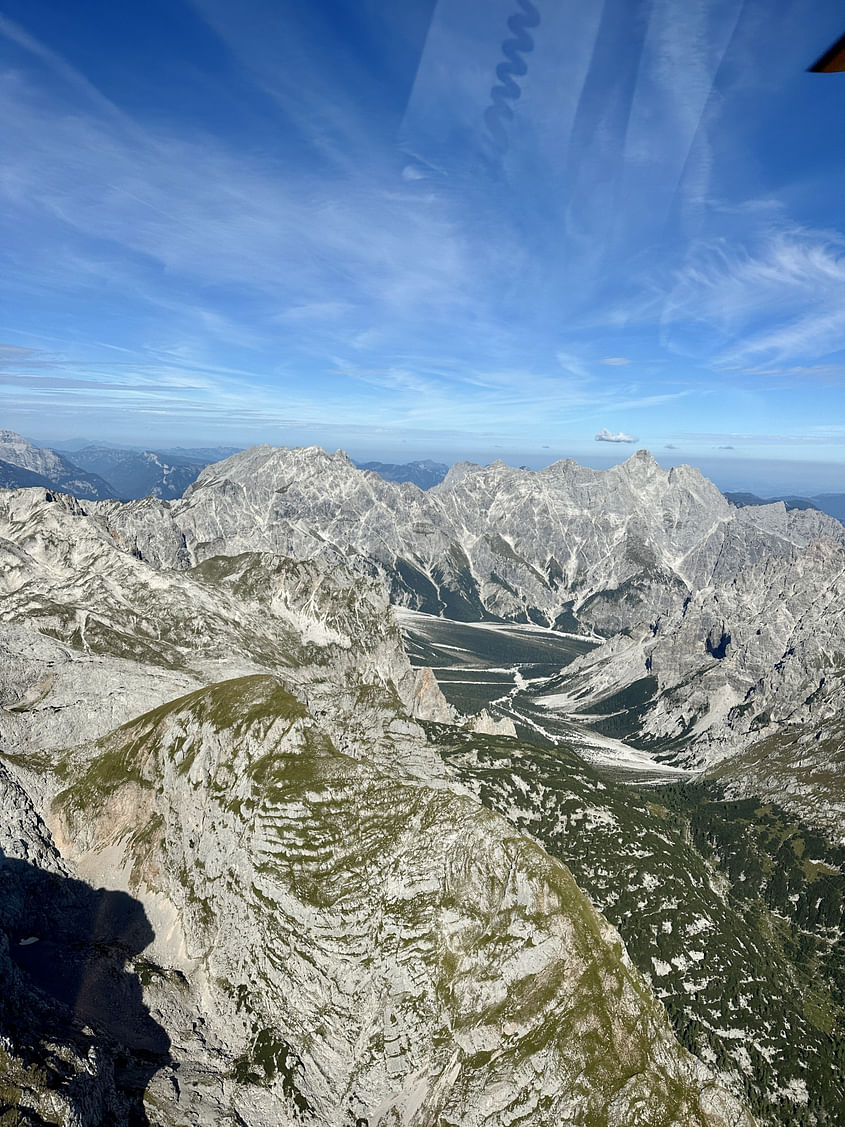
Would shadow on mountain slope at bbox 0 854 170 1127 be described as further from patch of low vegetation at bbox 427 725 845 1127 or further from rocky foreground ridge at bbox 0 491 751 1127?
patch of low vegetation at bbox 427 725 845 1127

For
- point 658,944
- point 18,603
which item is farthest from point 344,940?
point 18,603

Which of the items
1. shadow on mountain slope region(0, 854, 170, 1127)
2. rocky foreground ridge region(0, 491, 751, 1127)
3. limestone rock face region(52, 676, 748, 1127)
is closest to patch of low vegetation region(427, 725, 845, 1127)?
rocky foreground ridge region(0, 491, 751, 1127)

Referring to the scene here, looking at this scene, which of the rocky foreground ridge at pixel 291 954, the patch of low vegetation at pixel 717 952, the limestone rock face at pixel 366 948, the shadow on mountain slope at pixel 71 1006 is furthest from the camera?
the patch of low vegetation at pixel 717 952

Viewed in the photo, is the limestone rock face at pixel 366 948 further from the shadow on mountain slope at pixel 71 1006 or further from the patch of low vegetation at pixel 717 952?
the patch of low vegetation at pixel 717 952

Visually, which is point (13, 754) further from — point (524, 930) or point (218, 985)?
point (524, 930)

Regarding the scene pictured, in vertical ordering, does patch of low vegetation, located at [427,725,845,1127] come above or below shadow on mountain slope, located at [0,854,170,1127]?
below

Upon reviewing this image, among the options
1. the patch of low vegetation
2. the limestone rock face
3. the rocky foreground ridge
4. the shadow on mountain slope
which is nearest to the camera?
the shadow on mountain slope

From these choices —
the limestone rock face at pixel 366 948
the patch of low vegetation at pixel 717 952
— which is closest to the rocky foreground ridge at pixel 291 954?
the limestone rock face at pixel 366 948
